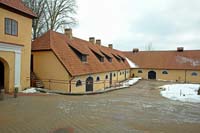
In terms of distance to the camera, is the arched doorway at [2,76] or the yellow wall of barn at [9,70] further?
the arched doorway at [2,76]

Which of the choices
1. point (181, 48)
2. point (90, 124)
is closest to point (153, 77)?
point (181, 48)

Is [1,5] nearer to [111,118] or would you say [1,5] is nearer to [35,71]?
[35,71]

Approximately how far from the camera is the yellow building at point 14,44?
13148mm

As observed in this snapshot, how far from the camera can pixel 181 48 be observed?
36.8 metres

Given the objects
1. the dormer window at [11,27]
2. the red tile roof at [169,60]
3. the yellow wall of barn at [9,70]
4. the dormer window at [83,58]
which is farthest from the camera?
the red tile roof at [169,60]

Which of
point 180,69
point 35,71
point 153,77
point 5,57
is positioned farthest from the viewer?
point 153,77

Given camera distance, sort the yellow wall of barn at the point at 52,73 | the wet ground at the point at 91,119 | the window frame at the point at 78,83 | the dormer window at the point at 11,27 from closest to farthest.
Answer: the wet ground at the point at 91,119 → the dormer window at the point at 11,27 → the yellow wall of barn at the point at 52,73 → the window frame at the point at 78,83

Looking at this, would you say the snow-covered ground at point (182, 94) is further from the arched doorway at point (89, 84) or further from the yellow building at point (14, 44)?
the yellow building at point (14, 44)

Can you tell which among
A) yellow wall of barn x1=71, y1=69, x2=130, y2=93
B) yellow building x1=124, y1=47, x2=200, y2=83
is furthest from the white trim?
yellow building x1=124, y1=47, x2=200, y2=83

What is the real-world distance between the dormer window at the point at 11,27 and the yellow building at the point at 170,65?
1058 inches

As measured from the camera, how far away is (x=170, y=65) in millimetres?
34500

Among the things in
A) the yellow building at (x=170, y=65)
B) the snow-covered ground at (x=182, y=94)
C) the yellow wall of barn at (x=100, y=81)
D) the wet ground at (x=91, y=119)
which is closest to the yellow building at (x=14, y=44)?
the wet ground at (x=91, y=119)

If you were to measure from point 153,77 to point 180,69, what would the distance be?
4.96m

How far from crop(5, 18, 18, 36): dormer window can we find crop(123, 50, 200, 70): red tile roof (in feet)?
88.5
